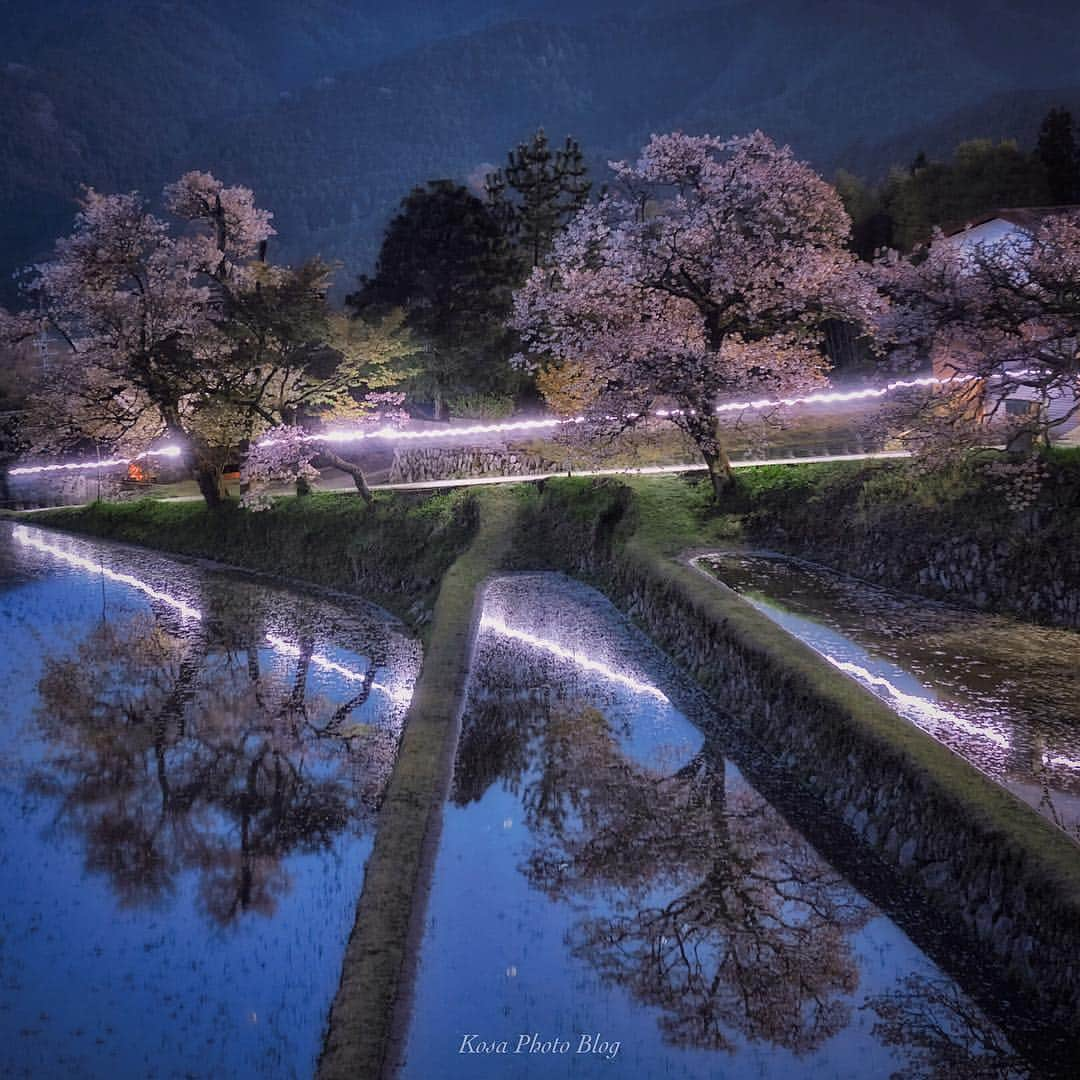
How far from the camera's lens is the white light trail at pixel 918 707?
13.7 meters

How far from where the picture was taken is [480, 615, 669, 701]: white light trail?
744 inches

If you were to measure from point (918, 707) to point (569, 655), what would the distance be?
25.2ft

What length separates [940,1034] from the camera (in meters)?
9.36

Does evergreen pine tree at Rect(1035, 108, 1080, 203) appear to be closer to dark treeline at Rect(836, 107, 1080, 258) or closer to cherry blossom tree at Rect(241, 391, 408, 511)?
dark treeline at Rect(836, 107, 1080, 258)

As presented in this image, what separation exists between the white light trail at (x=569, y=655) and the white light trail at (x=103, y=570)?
28.3 feet

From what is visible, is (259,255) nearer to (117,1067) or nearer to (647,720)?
(647,720)

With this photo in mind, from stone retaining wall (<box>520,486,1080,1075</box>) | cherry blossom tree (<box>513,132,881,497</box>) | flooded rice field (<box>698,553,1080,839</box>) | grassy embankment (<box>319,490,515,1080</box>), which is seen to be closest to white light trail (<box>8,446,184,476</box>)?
cherry blossom tree (<box>513,132,881,497</box>)

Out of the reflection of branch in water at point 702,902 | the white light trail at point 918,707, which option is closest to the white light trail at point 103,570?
the reflection of branch in water at point 702,902

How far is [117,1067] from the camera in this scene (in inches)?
369

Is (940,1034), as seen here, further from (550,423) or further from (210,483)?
(210,483)

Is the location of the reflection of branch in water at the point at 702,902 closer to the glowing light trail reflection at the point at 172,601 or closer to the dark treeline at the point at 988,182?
the glowing light trail reflection at the point at 172,601

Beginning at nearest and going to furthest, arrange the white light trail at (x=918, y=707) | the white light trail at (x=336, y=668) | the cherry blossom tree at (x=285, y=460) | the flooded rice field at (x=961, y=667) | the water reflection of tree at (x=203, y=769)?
the flooded rice field at (x=961, y=667) < the water reflection of tree at (x=203, y=769) < the white light trail at (x=918, y=707) < the white light trail at (x=336, y=668) < the cherry blossom tree at (x=285, y=460)

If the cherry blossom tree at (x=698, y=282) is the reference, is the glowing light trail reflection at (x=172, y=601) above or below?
below

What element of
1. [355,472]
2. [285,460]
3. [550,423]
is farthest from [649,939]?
[550,423]
